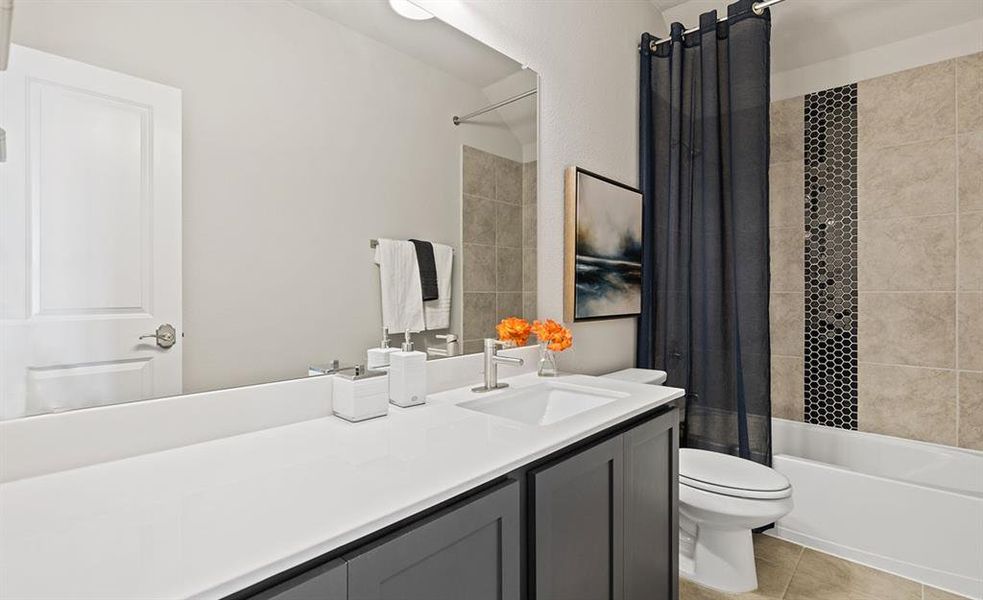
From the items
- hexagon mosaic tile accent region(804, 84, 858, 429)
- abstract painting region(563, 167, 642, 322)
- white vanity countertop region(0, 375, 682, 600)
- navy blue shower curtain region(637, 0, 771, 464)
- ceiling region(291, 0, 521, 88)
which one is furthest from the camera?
hexagon mosaic tile accent region(804, 84, 858, 429)

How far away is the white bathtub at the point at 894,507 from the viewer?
1.90 metres

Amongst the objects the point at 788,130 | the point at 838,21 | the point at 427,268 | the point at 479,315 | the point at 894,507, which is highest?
the point at 838,21

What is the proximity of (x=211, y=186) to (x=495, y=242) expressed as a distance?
937mm

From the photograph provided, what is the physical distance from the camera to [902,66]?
2.43 metres

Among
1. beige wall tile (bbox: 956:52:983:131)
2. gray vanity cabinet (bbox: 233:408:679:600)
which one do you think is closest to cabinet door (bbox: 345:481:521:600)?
gray vanity cabinet (bbox: 233:408:679:600)

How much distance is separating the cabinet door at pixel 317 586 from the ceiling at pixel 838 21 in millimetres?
2936

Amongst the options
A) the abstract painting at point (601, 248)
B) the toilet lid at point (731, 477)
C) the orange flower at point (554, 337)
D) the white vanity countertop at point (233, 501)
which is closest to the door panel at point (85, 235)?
the white vanity countertop at point (233, 501)

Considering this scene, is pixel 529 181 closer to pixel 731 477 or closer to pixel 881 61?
pixel 731 477

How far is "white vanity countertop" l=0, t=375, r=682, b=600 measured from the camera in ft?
1.79

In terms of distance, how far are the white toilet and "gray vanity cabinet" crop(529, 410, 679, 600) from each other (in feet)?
1.24

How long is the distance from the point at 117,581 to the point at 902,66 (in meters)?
3.39

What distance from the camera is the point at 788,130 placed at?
2.73 m

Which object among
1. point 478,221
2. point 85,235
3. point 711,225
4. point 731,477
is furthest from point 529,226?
point 85,235

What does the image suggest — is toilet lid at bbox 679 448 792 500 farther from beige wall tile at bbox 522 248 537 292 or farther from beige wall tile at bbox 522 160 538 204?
beige wall tile at bbox 522 160 538 204
